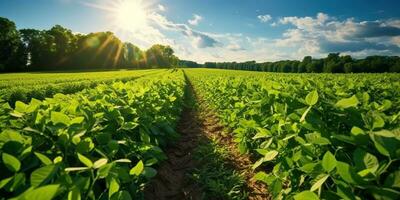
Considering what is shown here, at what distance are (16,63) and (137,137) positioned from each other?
77.8 meters

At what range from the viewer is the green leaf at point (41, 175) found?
121 cm

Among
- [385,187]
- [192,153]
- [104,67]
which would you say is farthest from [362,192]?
[104,67]

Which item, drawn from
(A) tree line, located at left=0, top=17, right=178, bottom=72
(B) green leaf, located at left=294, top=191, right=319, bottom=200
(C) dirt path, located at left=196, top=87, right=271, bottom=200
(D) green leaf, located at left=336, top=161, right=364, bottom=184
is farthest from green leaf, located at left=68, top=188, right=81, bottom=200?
(A) tree line, located at left=0, top=17, right=178, bottom=72

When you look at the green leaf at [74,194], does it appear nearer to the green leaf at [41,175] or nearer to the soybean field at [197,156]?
the soybean field at [197,156]

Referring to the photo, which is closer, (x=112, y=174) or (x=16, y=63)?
(x=112, y=174)

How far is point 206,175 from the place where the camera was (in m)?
5.05

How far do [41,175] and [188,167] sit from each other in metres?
4.49

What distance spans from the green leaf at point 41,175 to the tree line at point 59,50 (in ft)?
248

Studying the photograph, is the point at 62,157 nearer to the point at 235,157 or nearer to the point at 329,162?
the point at 329,162

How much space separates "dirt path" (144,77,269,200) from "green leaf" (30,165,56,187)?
299 centimetres

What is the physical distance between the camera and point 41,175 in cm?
122

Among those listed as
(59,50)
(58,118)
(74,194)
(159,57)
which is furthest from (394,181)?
(159,57)

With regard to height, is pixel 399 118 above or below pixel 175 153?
above

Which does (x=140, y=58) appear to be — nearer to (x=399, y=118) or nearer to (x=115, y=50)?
(x=115, y=50)
